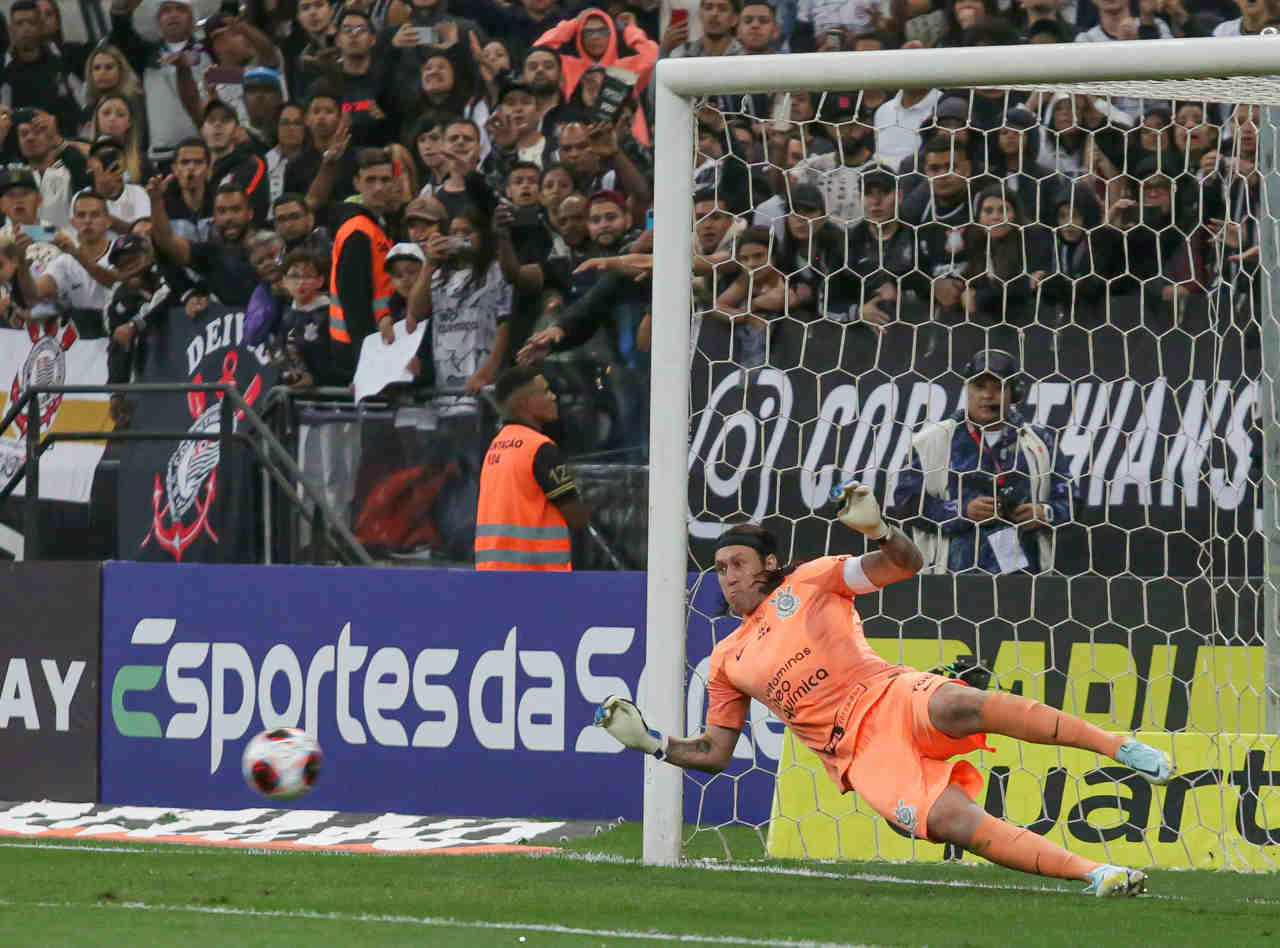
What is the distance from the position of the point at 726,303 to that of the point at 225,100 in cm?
466

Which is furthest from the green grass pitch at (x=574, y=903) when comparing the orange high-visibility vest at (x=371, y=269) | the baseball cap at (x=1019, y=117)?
the orange high-visibility vest at (x=371, y=269)

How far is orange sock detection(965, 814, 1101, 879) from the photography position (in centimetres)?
616

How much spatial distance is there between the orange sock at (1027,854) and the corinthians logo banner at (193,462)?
193 inches

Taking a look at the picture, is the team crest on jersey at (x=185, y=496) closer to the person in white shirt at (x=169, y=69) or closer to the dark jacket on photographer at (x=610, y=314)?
the dark jacket on photographer at (x=610, y=314)

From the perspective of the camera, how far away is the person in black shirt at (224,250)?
1192 centimetres

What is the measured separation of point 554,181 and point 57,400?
346 cm

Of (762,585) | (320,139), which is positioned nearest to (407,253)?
(320,139)

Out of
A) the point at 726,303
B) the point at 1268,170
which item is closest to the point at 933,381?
the point at 726,303

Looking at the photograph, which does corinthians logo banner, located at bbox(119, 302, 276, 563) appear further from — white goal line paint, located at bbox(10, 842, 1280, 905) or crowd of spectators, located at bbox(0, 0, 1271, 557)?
white goal line paint, located at bbox(10, 842, 1280, 905)

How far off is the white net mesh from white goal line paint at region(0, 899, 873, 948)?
2.36 metres

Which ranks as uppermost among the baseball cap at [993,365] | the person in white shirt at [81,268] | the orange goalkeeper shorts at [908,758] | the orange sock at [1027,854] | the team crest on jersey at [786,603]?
the person in white shirt at [81,268]

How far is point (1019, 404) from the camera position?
905cm

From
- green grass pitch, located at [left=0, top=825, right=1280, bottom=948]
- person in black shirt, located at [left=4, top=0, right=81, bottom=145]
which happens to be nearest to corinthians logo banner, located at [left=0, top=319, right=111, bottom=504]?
person in black shirt, located at [left=4, top=0, right=81, bottom=145]

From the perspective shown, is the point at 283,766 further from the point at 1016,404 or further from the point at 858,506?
the point at 1016,404
